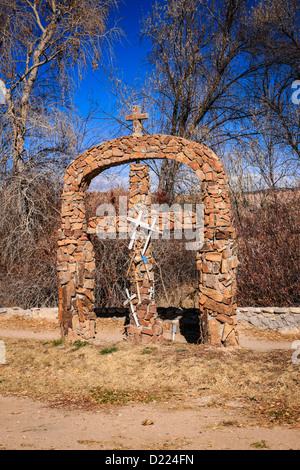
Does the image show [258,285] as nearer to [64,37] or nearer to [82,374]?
[82,374]

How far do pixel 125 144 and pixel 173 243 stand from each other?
613cm

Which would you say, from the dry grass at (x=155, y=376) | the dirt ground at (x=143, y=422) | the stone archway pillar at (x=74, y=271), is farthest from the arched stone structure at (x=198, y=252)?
the dirt ground at (x=143, y=422)

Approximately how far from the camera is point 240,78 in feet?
51.0

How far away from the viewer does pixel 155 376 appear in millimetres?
6734

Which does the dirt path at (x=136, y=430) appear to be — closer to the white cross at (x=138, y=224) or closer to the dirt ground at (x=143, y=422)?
the dirt ground at (x=143, y=422)

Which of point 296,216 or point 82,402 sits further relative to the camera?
point 296,216

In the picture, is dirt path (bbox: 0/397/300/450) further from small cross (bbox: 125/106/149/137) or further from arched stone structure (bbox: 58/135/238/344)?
small cross (bbox: 125/106/149/137)

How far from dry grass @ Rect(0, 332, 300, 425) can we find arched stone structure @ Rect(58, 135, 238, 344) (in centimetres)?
55

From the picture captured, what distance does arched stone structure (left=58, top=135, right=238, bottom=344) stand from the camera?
7.90 meters

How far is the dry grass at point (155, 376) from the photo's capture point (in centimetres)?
582
